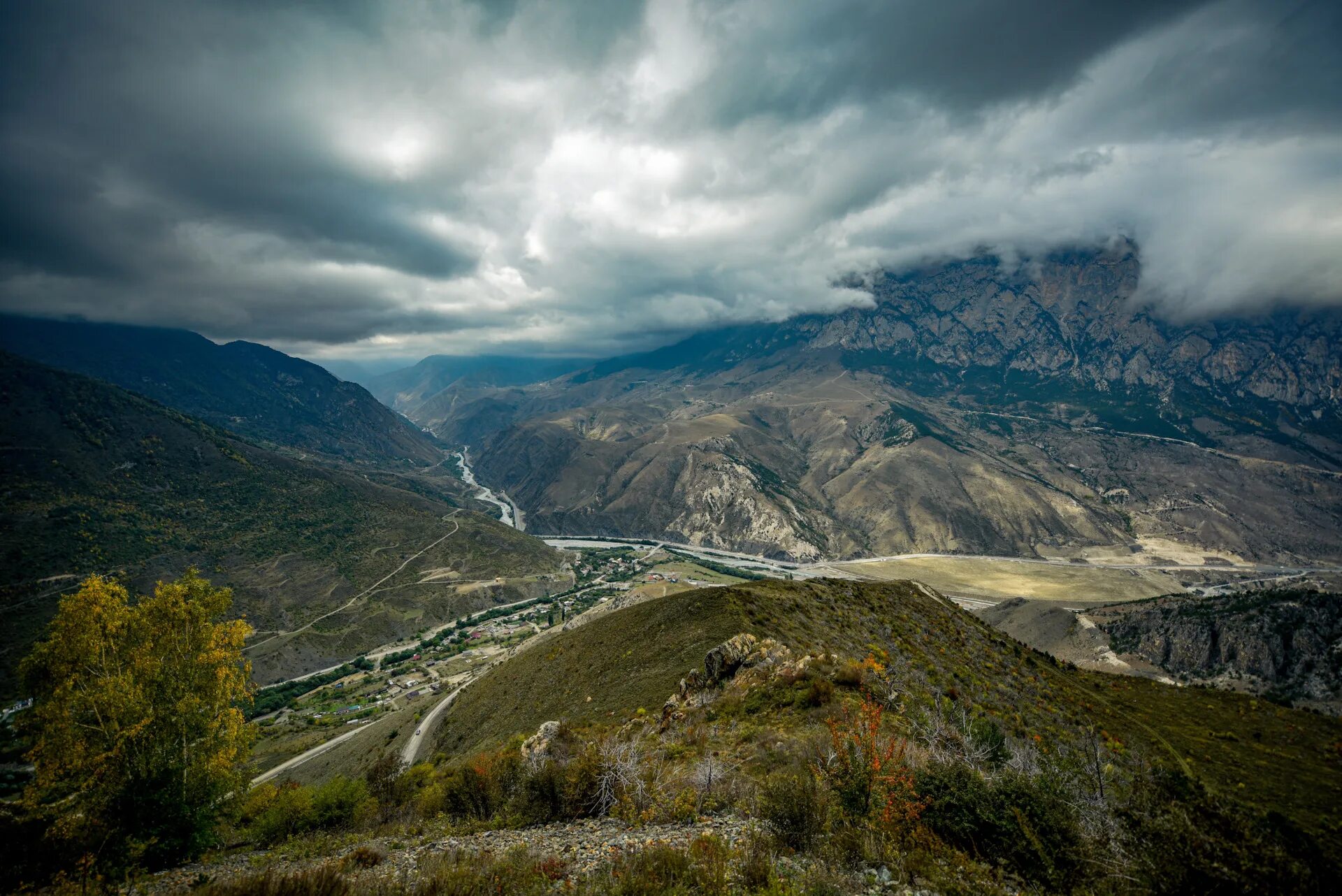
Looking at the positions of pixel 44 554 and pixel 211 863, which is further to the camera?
pixel 44 554

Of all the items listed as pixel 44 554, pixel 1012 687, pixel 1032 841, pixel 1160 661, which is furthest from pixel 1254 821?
pixel 44 554

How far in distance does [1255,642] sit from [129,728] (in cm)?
10976

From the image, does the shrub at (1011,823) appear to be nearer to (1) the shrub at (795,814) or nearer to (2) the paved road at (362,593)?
(1) the shrub at (795,814)

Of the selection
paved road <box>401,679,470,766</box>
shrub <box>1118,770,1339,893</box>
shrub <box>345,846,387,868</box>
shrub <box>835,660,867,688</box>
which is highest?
shrub <box>1118,770,1339,893</box>

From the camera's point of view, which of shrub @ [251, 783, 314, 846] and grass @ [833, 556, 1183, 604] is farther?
grass @ [833, 556, 1183, 604]

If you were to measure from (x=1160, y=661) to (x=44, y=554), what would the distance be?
642 feet

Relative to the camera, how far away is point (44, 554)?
10125 centimetres

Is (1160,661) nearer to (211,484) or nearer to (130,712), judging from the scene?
(130,712)

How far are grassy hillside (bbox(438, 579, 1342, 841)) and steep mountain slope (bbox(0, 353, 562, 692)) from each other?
3511 inches

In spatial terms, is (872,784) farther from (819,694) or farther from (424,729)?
(424,729)

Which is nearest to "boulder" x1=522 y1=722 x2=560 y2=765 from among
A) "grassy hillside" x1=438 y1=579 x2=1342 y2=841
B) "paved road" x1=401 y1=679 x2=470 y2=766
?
"grassy hillside" x1=438 y1=579 x2=1342 y2=841

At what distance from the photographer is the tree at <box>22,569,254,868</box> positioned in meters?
13.7

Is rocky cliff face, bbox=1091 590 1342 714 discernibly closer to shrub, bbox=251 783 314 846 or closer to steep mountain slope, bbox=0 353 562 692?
shrub, bbox=251 783 314 846

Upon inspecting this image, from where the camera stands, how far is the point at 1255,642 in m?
69.2
